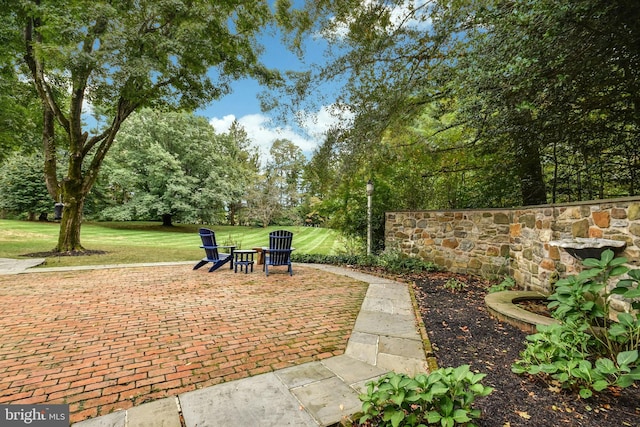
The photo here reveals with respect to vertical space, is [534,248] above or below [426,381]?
above

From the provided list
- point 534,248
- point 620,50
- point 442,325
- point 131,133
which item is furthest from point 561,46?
point 131,133

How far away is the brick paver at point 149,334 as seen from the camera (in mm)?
1886

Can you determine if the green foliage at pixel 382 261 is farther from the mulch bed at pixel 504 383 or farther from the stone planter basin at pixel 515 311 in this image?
the stone planter basin at pixel 515 311

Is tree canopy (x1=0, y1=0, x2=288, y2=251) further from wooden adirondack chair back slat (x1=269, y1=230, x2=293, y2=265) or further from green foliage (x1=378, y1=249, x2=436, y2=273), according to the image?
green foliage (x1=378, y1=249, x2=436, y2=273)

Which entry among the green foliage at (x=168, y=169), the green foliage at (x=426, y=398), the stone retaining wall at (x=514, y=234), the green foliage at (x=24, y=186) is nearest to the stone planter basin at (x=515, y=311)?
the stone retaining wall at (x=514, y=234)

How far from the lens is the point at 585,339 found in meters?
1.85

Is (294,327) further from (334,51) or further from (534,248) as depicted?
(334,51)

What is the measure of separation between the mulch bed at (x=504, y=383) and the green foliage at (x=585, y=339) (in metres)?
0.08

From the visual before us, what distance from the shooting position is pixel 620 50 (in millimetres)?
2891

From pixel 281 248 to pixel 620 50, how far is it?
205 inches

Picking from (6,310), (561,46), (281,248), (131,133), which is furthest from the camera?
(131,133)

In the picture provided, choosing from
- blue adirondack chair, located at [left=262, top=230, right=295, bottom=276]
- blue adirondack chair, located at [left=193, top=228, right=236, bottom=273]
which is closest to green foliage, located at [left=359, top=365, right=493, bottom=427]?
blue adirondack chair, located at [left=262, top=230, right=295, bottom=276]

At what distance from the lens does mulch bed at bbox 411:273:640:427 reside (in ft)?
4.84

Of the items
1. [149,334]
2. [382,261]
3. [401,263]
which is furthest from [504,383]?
[382,261]
